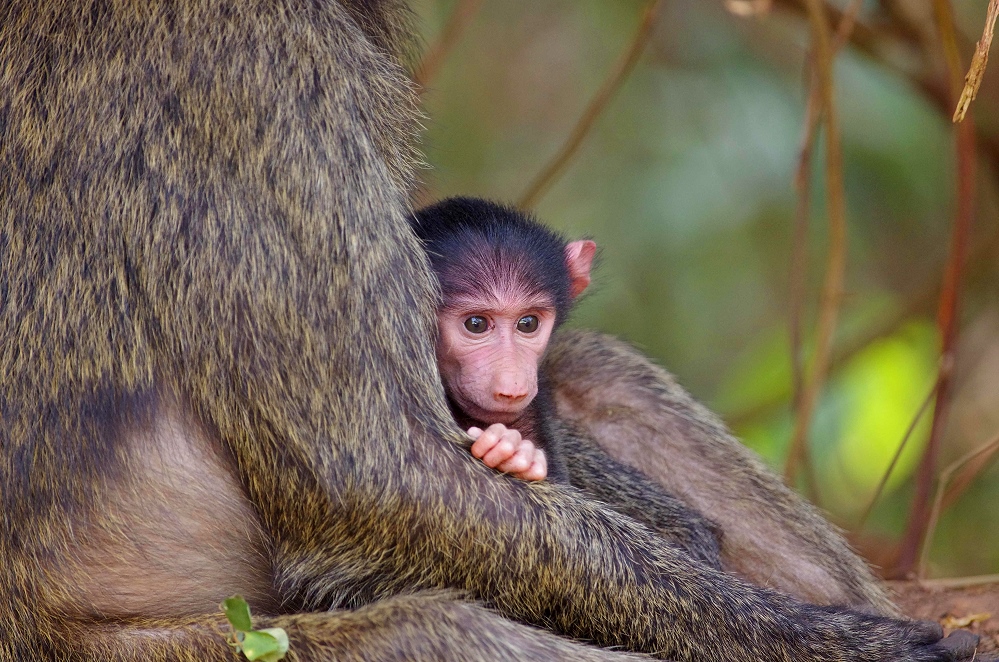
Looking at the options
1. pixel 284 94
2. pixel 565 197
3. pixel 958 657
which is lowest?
pixel 565 197

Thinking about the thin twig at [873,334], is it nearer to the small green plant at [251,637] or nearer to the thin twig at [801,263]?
the thin twig at [801,263]

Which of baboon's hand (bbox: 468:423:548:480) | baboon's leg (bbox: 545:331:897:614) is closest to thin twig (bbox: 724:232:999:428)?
baboon's leg (bbox: 545:331:897:614)

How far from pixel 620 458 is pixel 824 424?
230 centimetres

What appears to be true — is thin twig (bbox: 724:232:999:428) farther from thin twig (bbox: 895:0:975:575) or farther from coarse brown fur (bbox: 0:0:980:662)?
coarse brown fur (bbox: 0:0:980:662)

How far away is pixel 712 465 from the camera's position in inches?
126

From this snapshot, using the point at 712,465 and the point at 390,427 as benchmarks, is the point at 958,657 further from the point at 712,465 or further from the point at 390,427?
the point at 390,427

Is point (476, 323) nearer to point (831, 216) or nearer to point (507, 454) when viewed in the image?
point (507, 454)

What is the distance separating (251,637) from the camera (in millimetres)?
2182

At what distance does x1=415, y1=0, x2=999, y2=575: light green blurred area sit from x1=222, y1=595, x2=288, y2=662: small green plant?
3.27 metres

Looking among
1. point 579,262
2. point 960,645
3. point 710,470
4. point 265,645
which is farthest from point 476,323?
point 960,645

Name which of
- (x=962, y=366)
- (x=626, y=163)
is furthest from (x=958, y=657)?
Answer: (x=626, y=163)

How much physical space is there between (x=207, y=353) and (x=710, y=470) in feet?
4.53

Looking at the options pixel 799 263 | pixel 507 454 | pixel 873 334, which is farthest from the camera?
pixel 873 334

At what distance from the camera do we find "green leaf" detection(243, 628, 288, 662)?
2174 mm
